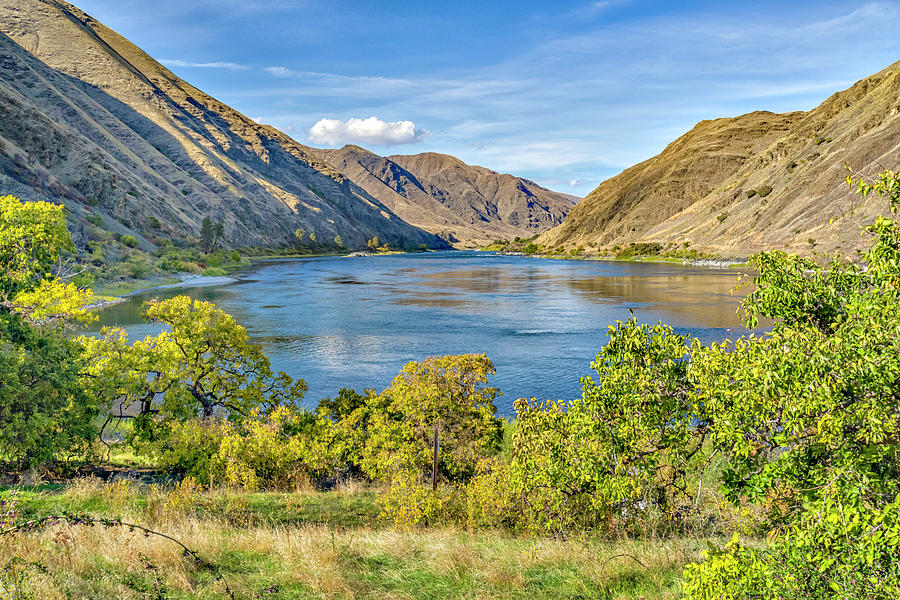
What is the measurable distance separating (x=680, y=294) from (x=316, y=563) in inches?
3131

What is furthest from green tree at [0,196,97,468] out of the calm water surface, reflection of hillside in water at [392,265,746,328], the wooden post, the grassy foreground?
reflection of hillside in water at [392,265,746,328]

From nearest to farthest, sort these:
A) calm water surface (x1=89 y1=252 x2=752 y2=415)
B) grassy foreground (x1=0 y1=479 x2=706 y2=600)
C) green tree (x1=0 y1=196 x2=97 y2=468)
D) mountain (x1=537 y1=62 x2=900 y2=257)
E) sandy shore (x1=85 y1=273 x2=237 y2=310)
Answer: grassy foreground (x1=0 y1=479 x2=706 y2=600) < green tree (x1=0 y1=196 x2=97 y2=468) < calm water surface (x1=89 y1=252 x2=752 y2=415) < sandy shore (x1=85 y1=273 x2=237 y2=310) < mountain (x1=537 y1=62 x2=900 y2=257)

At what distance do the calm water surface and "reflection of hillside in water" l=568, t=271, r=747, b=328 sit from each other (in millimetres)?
165

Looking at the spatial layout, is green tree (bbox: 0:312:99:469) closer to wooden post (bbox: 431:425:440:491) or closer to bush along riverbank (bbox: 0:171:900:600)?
bush along riverbank (bbox: 0:171:900:600)

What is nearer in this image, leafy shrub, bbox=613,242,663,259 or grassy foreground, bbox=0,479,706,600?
grassy foreground, bbox=0,479,706,600

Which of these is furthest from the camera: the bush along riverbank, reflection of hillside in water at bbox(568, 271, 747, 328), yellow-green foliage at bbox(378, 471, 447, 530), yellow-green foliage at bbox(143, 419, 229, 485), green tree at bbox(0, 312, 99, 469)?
reflection of hillside in water at bbox(568, 271, 747, 328)

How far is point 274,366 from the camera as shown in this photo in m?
39.6

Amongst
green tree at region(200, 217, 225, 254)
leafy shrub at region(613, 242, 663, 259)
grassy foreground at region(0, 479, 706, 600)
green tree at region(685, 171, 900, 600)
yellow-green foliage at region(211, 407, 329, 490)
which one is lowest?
yellow-green foliage at region(211, 407, 329, 490)

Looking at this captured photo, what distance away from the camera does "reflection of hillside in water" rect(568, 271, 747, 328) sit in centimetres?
5986

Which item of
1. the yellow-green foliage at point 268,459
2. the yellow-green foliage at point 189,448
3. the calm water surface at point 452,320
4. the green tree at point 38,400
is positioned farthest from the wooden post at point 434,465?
the calm water surface at point 452,320

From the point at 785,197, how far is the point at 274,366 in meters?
134

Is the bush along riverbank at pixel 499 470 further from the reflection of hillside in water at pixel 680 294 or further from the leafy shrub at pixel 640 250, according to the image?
the leafy shrub at pixel 640 250

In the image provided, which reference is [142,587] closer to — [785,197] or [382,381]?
[382,381]

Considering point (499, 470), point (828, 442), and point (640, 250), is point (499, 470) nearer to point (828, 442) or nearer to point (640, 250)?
point (828, 442)
